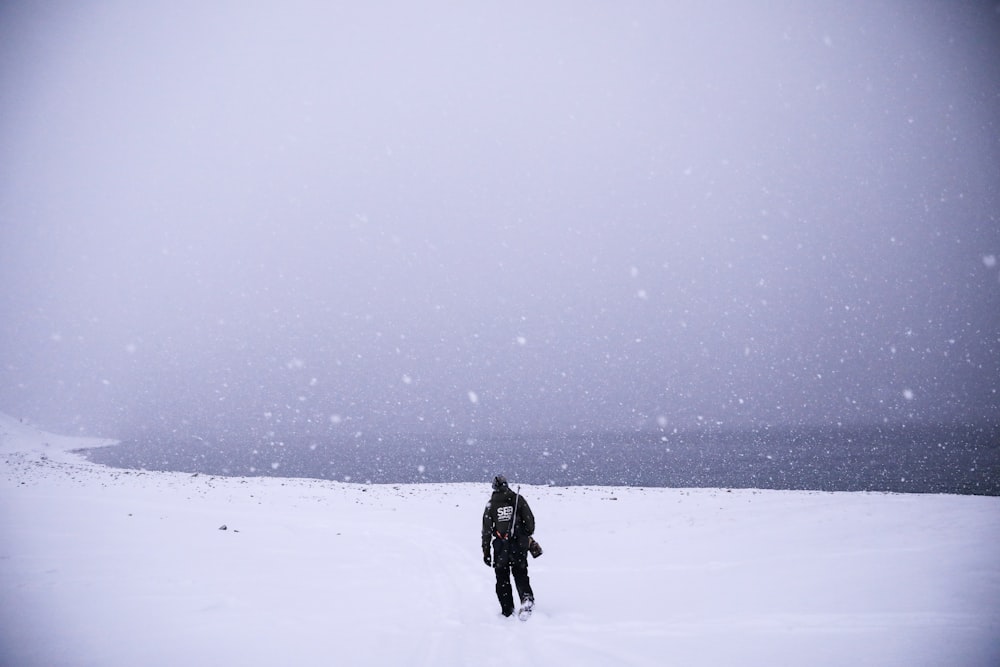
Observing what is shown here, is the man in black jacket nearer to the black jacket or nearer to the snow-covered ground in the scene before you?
the black jacket

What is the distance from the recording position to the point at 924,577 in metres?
7.93

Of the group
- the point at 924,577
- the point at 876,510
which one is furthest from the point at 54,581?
the point at 876,510

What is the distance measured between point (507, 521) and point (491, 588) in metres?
2.52

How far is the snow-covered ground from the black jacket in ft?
4.14

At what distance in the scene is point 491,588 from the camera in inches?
384

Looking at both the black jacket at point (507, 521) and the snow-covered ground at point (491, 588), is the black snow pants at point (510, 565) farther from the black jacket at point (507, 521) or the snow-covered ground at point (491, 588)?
the snow-covered ground at point (491, 588)

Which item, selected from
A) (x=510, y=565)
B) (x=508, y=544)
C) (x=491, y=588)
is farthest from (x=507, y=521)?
(x=491, y=588)

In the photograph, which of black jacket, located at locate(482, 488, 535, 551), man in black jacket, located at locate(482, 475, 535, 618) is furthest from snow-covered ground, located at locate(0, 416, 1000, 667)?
black jacket, located at locate(482, 488, 535, 551)

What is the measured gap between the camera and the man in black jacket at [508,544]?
26.1 ft

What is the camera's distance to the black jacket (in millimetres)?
8164

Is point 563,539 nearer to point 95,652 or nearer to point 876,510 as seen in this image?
point 876,510

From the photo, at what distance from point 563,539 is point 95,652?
38.0 feet

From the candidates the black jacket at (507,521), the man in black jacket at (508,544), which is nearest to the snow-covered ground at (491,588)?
the man in black jacket at (508,544)

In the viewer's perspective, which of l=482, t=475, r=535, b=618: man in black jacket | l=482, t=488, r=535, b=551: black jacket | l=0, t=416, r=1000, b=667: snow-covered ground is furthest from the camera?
l=482, t=488, r=535, b=551: black jacket
